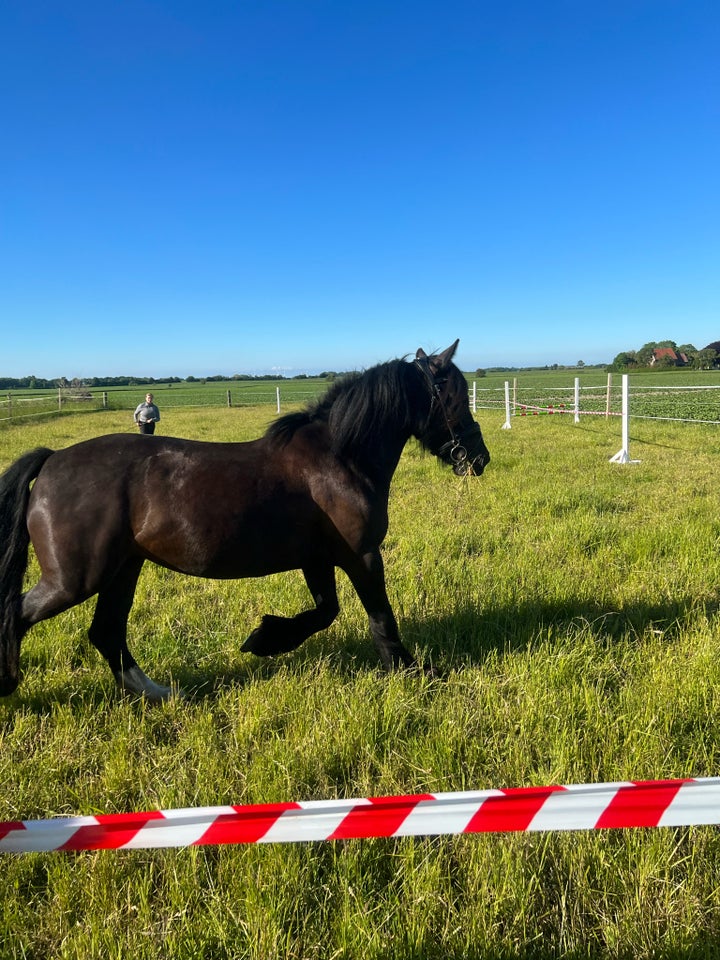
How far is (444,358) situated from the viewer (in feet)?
11.9

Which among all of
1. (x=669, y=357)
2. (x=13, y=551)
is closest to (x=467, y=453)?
(x=13, y=551)

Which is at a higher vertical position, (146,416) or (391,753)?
(146,416)

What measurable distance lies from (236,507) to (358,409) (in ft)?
3.03

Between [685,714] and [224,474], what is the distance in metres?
2.68

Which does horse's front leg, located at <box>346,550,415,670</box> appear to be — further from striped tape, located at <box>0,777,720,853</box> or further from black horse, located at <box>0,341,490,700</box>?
striped tape, located at <box>0,777,720,853</box>

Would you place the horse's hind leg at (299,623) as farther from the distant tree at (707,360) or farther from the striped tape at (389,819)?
the distant tree at (707,360)

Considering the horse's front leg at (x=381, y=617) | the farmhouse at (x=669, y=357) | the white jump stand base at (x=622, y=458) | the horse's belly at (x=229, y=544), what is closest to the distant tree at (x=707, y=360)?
the farmhouse at (x=669, y=357)

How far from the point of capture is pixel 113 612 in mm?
3520

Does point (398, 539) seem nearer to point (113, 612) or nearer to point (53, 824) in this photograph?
point (113, 612)

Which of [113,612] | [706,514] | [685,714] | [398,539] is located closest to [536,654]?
[685,714]

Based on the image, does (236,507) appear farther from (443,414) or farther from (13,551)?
(443,414)

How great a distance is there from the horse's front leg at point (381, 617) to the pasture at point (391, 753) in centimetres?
14

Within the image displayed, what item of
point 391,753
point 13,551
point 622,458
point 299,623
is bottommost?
point 391,753

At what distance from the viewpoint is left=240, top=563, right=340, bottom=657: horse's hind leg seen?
11.7ft
